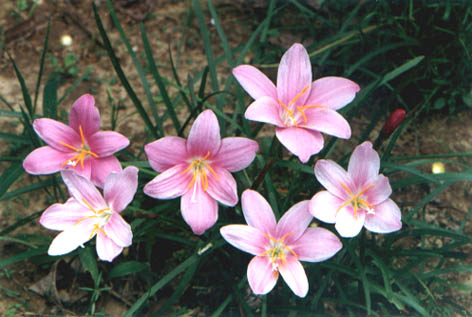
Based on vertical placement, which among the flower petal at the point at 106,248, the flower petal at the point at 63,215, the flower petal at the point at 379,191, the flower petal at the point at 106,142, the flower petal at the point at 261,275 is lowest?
the flower petal at the point at 261,275

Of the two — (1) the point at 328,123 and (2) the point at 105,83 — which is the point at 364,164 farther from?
(2) the point at 105,83

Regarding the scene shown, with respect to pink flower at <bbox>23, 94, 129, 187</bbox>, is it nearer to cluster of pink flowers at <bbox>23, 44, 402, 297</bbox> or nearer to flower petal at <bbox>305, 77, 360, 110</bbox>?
cluster of pink flowers at <bbox>23, 44, 402, 297</bbox>

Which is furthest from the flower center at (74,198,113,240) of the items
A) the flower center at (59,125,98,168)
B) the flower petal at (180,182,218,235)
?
the flower petal at (180,182,218,235)

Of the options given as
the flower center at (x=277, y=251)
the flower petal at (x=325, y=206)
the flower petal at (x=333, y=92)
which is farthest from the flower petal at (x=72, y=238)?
the flower petal at (x=333, y=92)

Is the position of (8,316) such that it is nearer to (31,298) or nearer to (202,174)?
(31,298)

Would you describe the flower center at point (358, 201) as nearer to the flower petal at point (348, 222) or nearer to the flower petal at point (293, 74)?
the flower petal at point (348, 222)

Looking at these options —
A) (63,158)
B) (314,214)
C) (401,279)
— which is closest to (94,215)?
(63,158)

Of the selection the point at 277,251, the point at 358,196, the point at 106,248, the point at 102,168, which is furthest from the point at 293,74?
the point at 106,248

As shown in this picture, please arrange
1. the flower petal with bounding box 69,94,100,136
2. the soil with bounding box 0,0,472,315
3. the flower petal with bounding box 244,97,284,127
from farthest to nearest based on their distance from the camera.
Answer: the soil with bounding box 0,0,472,315 → the flower petal with bounding box 69,94,100,136 → the flower petal with bounding box 244,97,284,127
